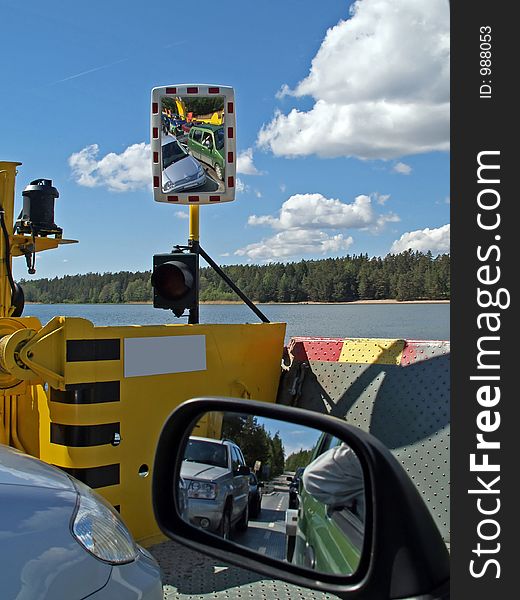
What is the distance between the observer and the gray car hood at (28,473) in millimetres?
1942

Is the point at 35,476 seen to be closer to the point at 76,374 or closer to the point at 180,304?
the point at 76,374

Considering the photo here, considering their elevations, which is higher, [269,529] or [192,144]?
[192,144]

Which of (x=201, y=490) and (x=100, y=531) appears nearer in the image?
(x=201, y=490)

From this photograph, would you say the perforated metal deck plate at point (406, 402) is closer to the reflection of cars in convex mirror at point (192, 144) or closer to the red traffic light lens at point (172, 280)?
the red traffic light lens at point (172, 280)

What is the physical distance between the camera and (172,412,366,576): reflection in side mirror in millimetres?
1267

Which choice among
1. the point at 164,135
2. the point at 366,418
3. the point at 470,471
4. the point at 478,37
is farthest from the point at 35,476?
the point at 164,135

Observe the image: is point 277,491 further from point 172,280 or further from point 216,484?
point 172,280

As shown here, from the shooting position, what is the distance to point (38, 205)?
5633mm

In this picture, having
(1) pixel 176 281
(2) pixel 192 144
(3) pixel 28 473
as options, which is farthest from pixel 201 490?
(2) pixel 192 144

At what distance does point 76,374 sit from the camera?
156 inches

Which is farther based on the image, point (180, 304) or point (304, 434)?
point (180, 304)

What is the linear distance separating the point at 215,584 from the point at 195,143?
3.37m

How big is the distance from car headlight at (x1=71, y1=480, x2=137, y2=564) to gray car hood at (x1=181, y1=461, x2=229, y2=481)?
42 centimetres

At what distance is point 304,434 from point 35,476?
1013mm
